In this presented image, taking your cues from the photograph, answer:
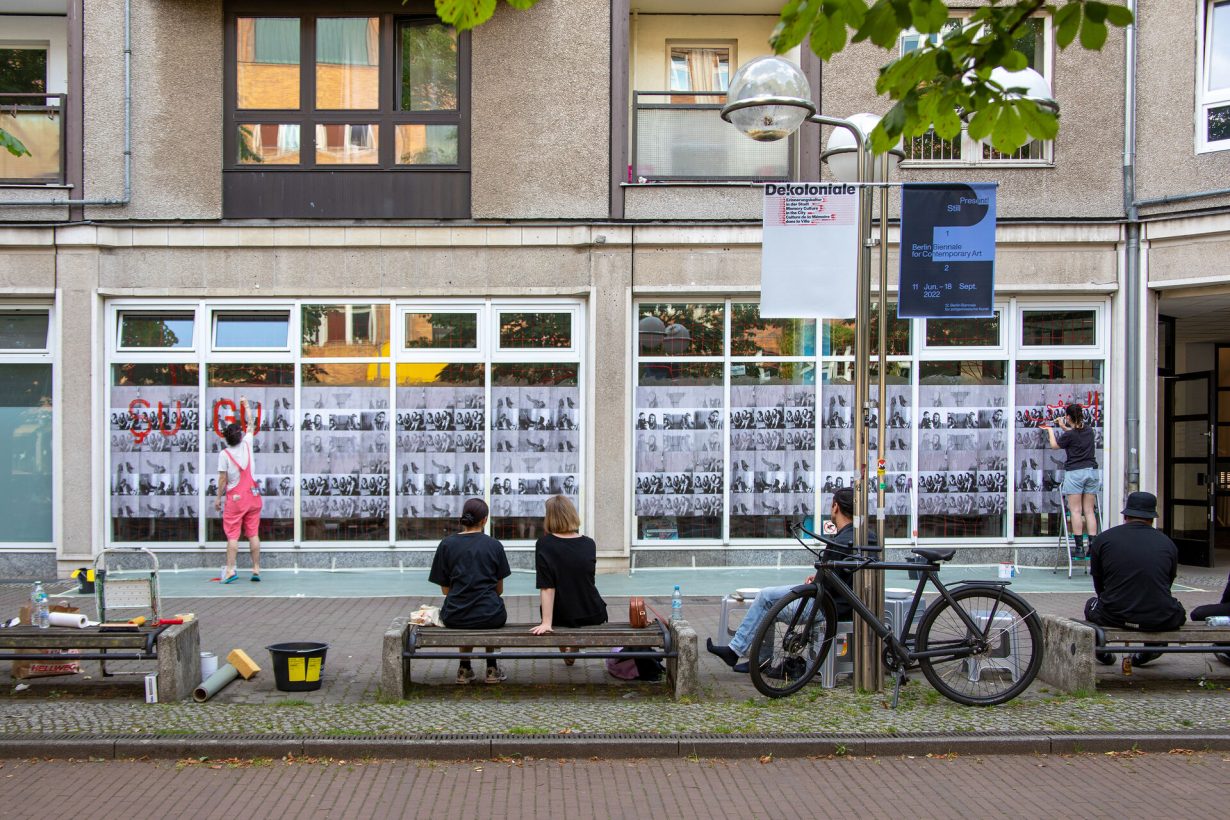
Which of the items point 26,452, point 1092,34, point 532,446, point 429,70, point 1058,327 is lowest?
point 26,452

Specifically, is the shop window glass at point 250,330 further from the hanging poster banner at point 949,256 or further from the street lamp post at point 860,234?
the hanging poster banner at point 949,256

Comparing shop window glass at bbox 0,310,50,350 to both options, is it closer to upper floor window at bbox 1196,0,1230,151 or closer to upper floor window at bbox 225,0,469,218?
upper floor window at bbox 225,0,469,218

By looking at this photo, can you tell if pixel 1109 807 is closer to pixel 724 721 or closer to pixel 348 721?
pixel 724 721

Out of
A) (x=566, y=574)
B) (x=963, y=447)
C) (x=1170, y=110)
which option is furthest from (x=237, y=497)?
(x=1170, y=110)

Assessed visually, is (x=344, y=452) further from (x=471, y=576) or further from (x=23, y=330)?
(x=471, y=576)

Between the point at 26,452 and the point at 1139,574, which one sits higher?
the point at 26,452

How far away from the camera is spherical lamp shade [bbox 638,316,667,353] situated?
1270 centimetres

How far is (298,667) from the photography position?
7.18 metres

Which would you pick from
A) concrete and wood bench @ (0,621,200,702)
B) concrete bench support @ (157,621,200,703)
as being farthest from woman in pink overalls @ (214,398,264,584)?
concrete bench support @ (157,621,200,703)

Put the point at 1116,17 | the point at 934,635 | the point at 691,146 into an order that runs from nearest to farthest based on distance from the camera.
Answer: the point at 1116,17
the point at 934,635
the point at 691,146

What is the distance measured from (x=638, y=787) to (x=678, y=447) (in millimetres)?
7277

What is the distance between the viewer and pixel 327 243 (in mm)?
12359

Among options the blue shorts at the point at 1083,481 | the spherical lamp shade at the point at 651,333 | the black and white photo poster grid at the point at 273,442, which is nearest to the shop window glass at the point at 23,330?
the black and white photo poster grid at the point at 273,442

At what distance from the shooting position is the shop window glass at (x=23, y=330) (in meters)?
12.6
